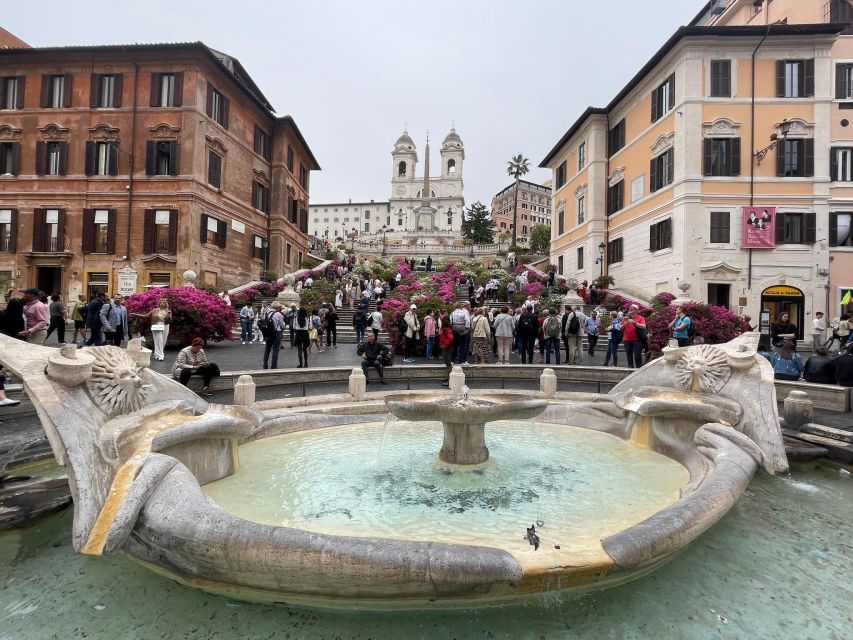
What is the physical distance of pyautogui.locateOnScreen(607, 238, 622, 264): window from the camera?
27672mm

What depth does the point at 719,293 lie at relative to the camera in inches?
856

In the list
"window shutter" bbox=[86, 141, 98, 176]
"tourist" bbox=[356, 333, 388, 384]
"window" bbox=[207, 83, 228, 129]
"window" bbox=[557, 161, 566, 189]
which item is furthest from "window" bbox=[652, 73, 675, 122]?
"window shutter" bbox=[86, 141, 98, 176]

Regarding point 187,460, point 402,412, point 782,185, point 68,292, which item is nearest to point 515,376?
point 402,412

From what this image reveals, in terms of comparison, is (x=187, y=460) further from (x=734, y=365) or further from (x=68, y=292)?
(x=68, y=292)

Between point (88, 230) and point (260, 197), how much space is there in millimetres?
10630

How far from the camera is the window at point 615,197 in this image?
27.8 m

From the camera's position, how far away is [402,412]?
4.54m

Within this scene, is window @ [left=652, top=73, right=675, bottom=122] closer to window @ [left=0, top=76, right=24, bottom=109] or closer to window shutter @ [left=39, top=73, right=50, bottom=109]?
window shutter @ [left=39, top=73, right=50, bottom=109]

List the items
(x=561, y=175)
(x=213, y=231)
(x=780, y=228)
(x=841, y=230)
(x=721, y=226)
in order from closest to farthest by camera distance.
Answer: (x=780, y=228) → (x=721, y=226) → (x=841, y=230) → (x=213, y=231) → (x=561, y=175)

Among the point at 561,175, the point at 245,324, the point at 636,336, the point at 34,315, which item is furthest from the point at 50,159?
the point at 561,175

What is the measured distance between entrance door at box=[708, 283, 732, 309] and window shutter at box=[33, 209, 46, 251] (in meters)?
34.6

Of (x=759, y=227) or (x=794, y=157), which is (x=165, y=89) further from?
(x=794, y=157)

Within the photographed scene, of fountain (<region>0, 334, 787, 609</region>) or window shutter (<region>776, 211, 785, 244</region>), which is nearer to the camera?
fountain (<region>0, 334, 787, 609</region>)

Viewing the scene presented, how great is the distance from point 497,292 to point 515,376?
15895mm
